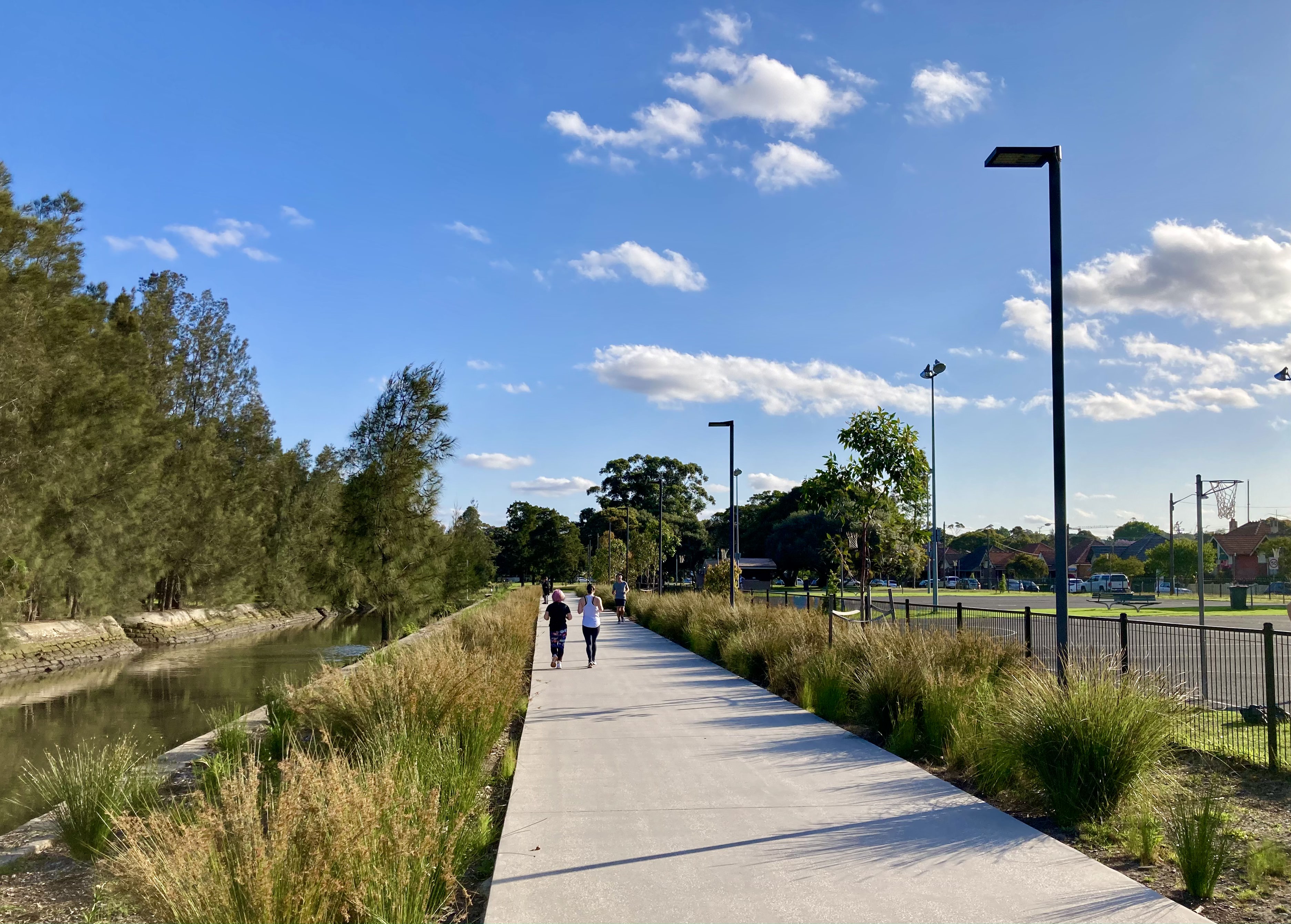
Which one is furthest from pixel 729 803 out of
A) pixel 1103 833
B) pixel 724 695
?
pixel 724 695

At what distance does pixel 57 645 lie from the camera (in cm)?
3175

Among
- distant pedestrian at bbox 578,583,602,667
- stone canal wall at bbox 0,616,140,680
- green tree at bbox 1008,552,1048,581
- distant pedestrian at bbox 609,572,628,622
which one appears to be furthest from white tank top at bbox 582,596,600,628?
green tree at bbox 1008,552,1048,581

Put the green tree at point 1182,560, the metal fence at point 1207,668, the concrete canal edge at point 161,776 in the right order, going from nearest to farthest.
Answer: the concrete canal edge at point 161,776 → the metal fence at point 1207,668 → the green tree at point 1182,560

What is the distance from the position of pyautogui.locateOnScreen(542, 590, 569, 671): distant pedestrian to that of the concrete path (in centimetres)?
732

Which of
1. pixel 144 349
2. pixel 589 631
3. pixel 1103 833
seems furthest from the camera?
pixel 144 349

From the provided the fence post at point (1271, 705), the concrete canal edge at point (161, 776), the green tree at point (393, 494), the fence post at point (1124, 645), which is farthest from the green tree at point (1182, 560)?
the concrete canal edge at point (161, 776)

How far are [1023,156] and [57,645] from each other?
1331 inches

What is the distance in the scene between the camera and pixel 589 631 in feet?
60.3

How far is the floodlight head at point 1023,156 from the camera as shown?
945 centimetres

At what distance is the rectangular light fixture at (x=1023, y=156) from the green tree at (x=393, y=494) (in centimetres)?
2490

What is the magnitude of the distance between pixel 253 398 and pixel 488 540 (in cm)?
2686

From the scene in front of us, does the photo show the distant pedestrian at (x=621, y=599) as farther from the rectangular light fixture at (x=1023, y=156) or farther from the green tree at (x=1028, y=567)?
the green tree at (x=1028, y=567)

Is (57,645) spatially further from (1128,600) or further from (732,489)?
(1128,600)

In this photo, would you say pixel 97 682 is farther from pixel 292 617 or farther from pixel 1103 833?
pixel 292 617
